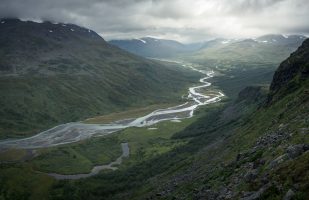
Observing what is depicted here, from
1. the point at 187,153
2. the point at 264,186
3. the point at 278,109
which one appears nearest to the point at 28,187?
the point at 187,153

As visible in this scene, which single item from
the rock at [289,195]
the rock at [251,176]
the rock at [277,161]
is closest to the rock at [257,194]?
the rock at [289,195]

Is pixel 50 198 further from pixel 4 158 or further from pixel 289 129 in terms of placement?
pixel 289 129

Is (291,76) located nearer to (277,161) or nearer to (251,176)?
(251,176)

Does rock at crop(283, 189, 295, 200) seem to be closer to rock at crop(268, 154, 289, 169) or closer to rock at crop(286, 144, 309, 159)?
rock at crop(286, 144, 309, 159)

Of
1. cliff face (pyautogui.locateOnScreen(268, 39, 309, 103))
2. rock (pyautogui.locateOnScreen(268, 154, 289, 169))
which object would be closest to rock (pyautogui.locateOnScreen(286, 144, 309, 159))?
rock (pyautogui.locateOnScreen(268, 154, 289, 169))

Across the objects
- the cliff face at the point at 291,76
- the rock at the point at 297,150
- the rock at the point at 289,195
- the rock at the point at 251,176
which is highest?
the cliff face at the point at 291,76

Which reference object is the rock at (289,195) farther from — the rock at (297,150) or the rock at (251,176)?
the rock at (251,176)

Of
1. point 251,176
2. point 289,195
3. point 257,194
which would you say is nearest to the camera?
point 289,195

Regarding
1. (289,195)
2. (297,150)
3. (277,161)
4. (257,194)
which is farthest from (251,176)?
(289,195)
